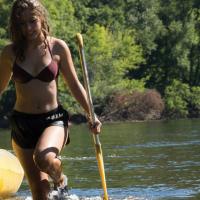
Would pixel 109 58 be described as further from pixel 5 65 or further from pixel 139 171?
pixel 5 65

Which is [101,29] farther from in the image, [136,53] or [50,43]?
[50,43]

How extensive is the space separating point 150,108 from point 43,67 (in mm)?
56255

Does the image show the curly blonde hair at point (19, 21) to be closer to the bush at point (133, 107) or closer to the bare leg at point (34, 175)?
the bare leg at point (34, 175)

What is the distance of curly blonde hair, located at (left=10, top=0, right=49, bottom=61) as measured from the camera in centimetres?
715

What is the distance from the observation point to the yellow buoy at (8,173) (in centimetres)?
1236

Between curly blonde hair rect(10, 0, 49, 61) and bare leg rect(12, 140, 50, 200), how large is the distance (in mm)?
853

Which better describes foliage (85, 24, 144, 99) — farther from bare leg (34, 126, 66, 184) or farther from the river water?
bare leg (34, 126, 66, 184)

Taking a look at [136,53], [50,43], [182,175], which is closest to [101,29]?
[136,53]

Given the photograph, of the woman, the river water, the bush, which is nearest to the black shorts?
the woman

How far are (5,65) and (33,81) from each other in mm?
336

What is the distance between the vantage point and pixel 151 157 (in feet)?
70.6

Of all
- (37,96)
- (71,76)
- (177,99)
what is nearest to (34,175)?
(37,96)

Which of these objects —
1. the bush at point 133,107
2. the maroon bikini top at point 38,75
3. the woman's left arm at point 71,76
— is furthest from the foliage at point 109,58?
the maroon bikini top at point 38,75

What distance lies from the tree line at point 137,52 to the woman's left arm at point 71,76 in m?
54.2
